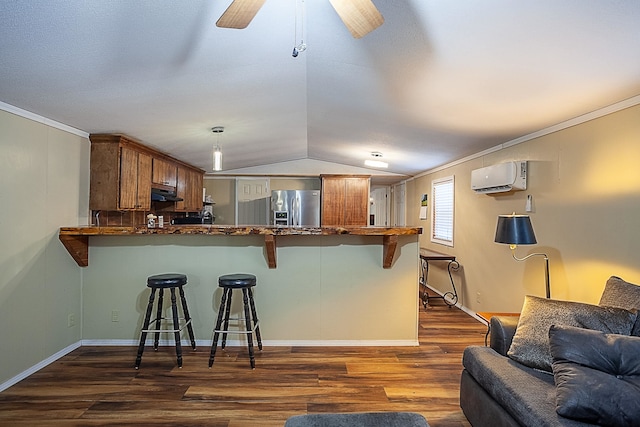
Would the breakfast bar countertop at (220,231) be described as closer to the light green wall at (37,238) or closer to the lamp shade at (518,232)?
the light green wall at (37,238)

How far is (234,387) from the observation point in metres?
2.74

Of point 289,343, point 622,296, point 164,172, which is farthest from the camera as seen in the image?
point 164,172

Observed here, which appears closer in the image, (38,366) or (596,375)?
(596,375)

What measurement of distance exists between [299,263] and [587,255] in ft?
7.99

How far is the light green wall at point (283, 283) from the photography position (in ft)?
11.6

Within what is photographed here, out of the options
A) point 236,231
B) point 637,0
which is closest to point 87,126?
point 236,231

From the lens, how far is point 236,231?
3.18 meters

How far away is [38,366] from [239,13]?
327cm

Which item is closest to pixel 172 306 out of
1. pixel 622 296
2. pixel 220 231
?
pixel 220 231

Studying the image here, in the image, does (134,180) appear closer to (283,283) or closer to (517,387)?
(283,283)

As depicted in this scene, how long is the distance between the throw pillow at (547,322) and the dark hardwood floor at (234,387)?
2.11 feet

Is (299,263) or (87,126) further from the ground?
(87,126)

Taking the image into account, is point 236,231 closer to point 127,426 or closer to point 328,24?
point 127,426

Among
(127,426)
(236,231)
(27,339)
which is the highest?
(236,231)
